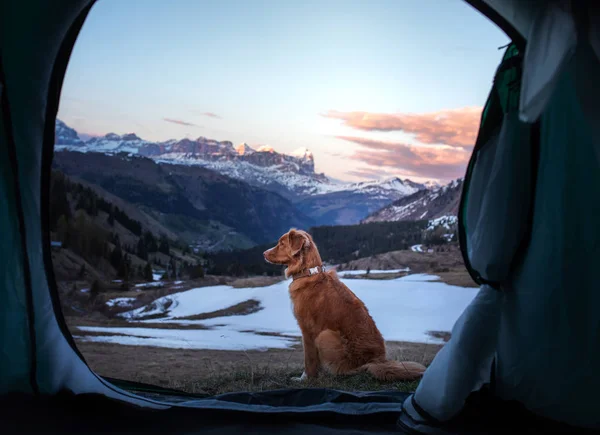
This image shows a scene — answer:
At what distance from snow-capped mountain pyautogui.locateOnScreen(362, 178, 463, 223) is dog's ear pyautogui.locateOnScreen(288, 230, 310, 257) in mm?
21423

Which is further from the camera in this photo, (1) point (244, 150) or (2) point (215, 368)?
(1) point (244, 150)

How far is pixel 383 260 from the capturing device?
20109 mm

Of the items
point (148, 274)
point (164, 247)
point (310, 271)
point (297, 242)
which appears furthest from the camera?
point (164, 247)

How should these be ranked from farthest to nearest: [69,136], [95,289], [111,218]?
[69,136] < [111,218] < [95,289]

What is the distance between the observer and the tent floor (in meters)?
2.44

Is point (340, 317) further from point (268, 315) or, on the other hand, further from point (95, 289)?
point (95, 289)

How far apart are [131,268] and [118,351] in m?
11.2

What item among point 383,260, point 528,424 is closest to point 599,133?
point 528,424

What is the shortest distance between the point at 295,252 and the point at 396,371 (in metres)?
1.59

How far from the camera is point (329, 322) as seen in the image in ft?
15.2

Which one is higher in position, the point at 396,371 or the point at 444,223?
the point at 444,223

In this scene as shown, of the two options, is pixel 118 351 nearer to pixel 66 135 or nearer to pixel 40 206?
pixel 40 206

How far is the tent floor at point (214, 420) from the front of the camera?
244 cm

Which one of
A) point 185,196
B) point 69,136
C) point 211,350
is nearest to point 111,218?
point 211,350
